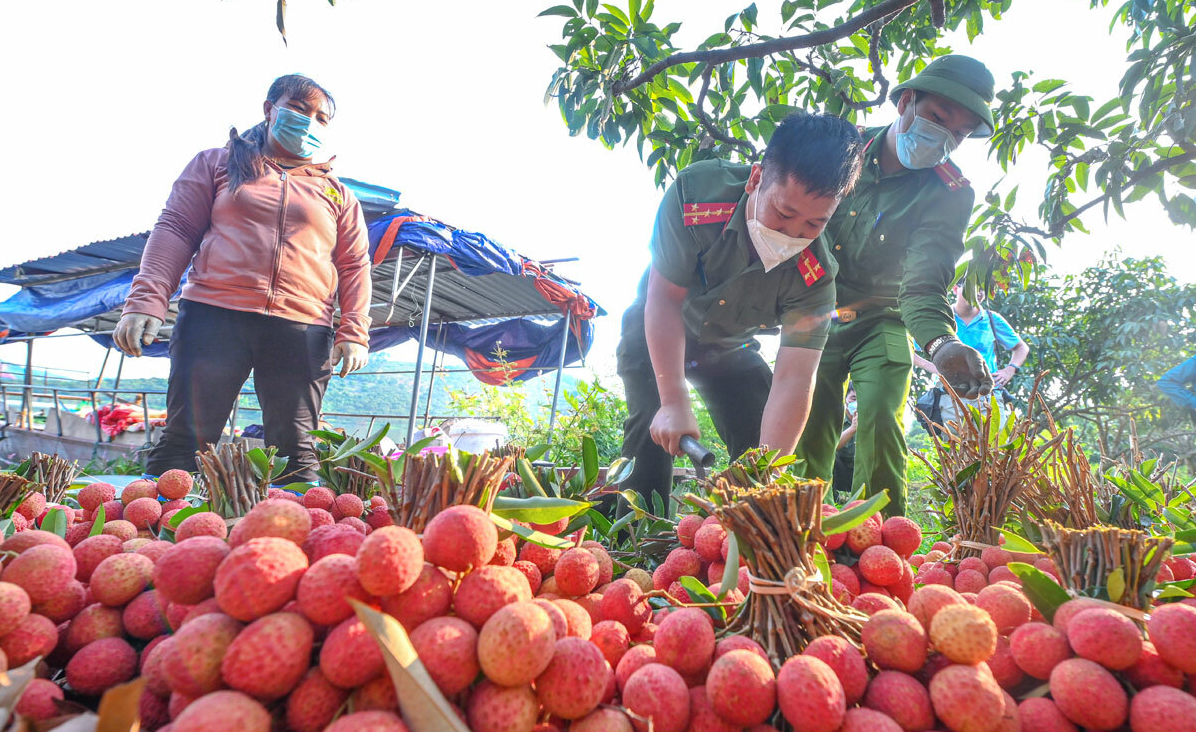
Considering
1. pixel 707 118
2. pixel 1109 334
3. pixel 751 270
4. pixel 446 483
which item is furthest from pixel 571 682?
pixel 1109 334

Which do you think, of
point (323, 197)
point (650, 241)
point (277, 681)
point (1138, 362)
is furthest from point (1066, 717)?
point (1138, 362)

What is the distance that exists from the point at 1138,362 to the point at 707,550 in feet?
33.3

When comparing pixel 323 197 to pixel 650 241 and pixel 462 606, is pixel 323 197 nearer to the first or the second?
pixel 650 241

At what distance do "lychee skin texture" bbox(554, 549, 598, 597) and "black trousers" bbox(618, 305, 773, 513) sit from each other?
5.21 ft

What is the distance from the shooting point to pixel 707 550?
1.00m

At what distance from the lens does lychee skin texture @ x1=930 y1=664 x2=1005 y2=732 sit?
1.94ft

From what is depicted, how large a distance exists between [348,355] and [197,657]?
5.94 ft

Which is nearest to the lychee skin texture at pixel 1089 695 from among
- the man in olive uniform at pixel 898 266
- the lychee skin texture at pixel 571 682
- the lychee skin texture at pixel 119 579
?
the lychee skin texture at pixel 571 682

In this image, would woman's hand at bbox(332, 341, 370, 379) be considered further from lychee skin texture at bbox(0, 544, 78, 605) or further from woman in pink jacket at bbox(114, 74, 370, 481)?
lychee skin texture at bbox(0, 544, 78, 605)

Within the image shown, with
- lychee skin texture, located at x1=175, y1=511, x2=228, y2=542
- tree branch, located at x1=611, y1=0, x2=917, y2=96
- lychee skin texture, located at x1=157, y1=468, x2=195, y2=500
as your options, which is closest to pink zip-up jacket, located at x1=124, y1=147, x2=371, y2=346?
lychee skin texture, located at x1=157, y1=468, x2=195, y2=500

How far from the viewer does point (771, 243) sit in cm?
178

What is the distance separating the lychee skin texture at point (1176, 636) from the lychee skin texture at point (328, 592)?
82 cm

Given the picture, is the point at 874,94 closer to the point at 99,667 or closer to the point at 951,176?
the point at 951,176

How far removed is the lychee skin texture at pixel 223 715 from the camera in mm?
476
